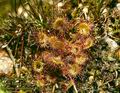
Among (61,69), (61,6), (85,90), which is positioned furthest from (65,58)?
(61,6)

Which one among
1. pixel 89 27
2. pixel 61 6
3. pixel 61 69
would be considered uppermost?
pixel 61 6

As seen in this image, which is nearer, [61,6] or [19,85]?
[19,85]

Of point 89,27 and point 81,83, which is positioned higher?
point 89,27

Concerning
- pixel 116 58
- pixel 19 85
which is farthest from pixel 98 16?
pixel 19 85

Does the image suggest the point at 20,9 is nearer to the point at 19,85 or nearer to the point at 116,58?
the point at 19,85

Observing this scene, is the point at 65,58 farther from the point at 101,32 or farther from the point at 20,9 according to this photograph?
the point at 20,9

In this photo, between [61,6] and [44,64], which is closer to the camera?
[44,64]
